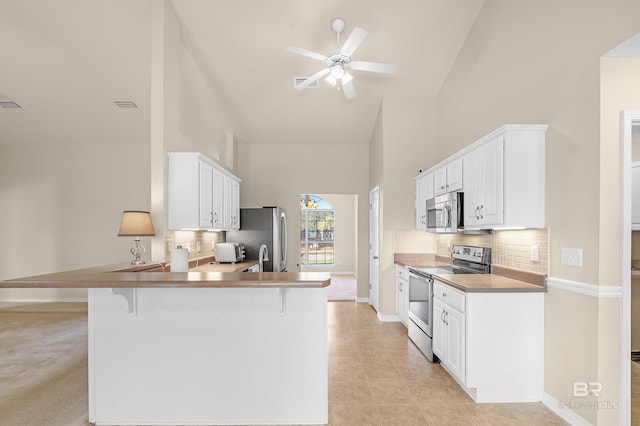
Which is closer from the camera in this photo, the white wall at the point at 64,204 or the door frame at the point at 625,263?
the door frame at the point at 625,263

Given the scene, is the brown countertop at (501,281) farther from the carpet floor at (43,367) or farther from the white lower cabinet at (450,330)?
the carpet floor at (43,367)

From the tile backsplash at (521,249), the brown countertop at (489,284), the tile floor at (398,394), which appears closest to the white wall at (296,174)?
the tile floor at (398,394)

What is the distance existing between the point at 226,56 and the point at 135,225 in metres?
2.58

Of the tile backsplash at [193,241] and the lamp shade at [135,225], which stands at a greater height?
the lamp shade at [135,225]

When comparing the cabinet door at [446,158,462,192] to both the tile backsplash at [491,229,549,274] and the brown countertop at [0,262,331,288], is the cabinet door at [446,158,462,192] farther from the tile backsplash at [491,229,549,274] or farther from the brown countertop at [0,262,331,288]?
the brown countertop at [0,262,331,288]

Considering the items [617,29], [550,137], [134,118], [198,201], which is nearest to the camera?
[617,29]

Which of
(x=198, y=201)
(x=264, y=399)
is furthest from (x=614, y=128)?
(x=198, y=201)

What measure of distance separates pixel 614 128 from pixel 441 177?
6.30 feet

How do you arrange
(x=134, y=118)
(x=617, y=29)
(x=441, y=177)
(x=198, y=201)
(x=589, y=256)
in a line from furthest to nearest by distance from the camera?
(x=134, y=118) < (x=441, y=177) < (x=198, y=201) < (x=589, y=256) < (x=617, y=29)

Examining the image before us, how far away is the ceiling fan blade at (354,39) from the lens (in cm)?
301

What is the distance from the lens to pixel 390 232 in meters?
5.36

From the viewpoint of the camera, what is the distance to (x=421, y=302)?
13.1 ft

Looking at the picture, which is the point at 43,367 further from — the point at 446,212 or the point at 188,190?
the point at 446,212

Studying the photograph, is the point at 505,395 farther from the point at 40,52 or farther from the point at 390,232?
the point at 40,52
